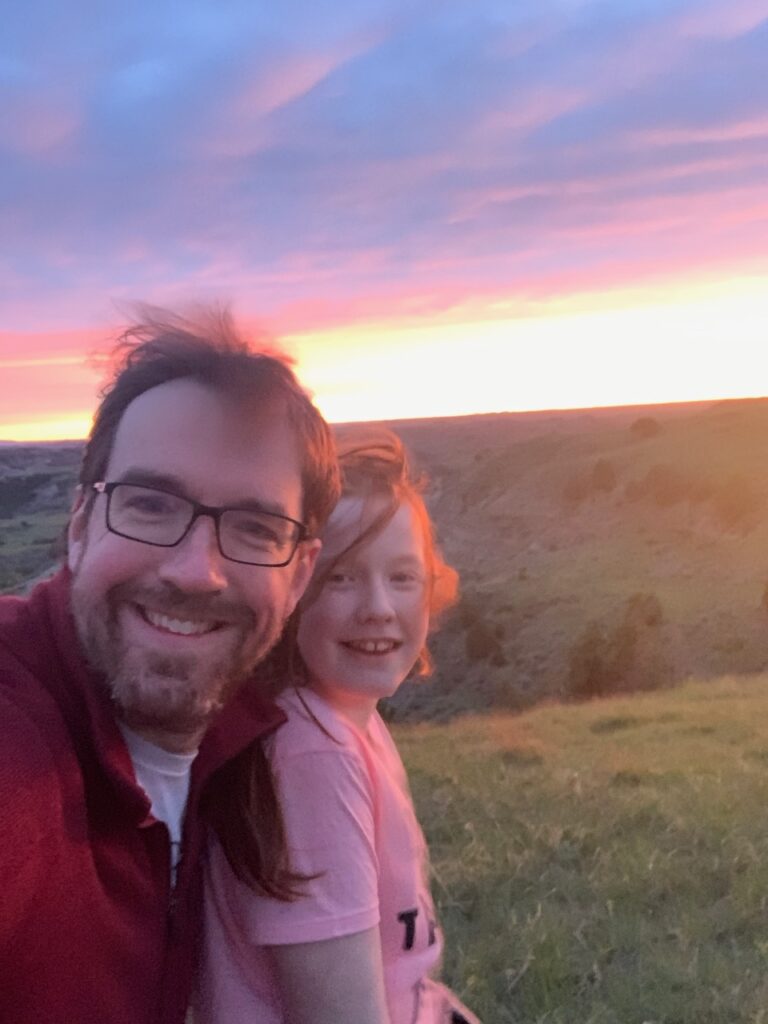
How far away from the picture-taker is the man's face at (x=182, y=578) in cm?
178

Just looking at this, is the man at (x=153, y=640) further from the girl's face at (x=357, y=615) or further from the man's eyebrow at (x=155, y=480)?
the girl's face at (x=357, y=615)

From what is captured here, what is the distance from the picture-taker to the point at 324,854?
1842mm

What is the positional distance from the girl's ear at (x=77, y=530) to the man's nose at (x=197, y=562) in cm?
19

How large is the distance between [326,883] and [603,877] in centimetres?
374

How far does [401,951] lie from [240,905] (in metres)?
0.36

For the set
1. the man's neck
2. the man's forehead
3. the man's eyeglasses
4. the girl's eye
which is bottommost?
the man's neck

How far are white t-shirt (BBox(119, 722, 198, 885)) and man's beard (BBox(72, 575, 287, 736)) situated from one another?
0.13ft

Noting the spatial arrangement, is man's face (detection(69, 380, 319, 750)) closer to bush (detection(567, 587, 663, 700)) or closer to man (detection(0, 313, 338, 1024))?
man (detection(0, 313, 338, 1024))

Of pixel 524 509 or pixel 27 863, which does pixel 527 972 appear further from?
pixel 524 509

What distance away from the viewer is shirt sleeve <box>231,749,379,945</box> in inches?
71.3

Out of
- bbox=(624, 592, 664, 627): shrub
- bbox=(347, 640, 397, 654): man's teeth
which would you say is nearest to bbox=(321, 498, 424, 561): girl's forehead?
bbox=(347, 640, 397, 654): man's teeth

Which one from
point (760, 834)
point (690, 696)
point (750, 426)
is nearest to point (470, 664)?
point (690, 696)

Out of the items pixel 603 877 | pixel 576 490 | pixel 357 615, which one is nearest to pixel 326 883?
pixel 357 615

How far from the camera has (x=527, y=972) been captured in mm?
4137
